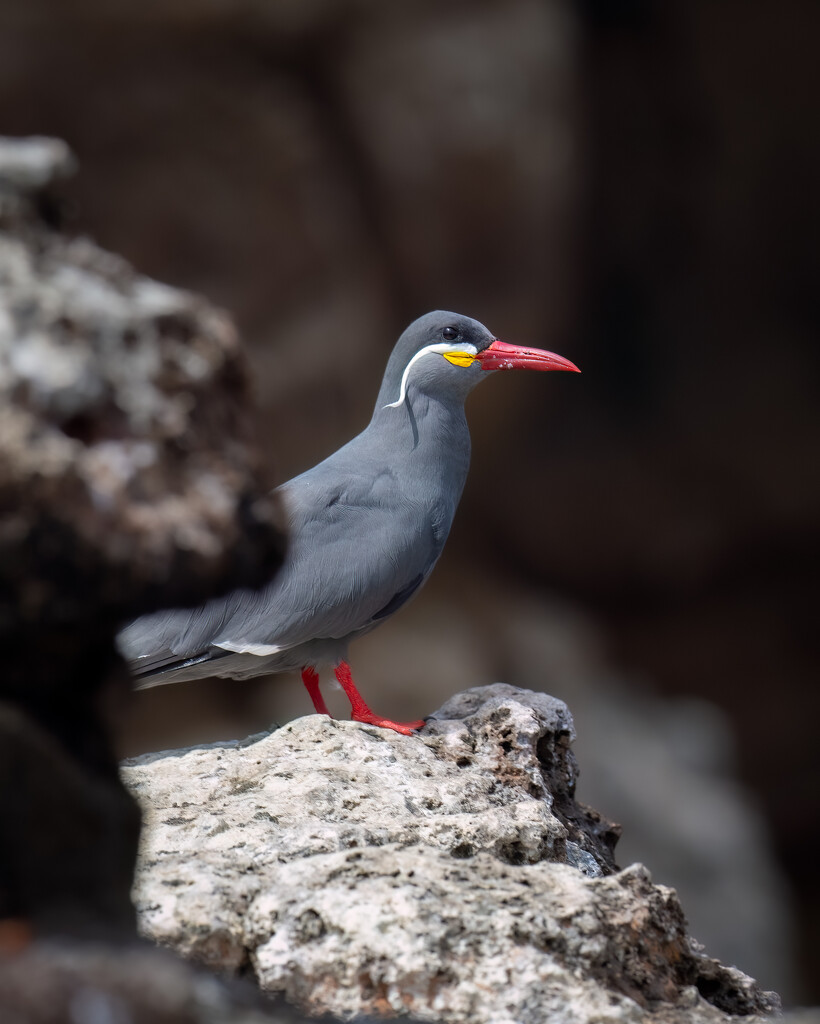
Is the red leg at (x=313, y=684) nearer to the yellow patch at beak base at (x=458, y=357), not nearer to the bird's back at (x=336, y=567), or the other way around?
the bird's back at (x=336, y=567)

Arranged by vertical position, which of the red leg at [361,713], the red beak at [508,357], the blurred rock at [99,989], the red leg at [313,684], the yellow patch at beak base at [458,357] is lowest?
the red leg at [313,684]

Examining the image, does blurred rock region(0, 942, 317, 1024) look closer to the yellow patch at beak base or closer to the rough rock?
the rough rock

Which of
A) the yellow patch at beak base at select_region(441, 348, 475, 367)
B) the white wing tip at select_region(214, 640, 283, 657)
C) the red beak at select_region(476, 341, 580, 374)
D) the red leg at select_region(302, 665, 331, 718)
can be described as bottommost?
the red leg at select_region(302, 665, 331, 718)

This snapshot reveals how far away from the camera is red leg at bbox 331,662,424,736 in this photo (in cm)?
348

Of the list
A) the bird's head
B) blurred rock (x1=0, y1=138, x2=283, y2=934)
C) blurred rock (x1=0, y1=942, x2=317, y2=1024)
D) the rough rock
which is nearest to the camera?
blurred rock (x1=0, y1=942, x2=317, y2=1024)

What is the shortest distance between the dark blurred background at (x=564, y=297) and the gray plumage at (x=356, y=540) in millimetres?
4760

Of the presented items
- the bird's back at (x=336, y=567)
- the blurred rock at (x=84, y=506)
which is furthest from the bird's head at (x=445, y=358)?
the blurred rock at (x=84, y=506)

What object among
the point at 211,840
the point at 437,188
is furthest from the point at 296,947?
the point at 437,188

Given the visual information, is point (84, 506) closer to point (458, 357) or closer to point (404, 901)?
point (404, 901)

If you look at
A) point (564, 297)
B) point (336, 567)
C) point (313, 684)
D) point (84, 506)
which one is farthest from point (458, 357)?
point (564, 297)

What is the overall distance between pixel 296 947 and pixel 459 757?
3.84 ft

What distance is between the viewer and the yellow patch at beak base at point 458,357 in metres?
4.55

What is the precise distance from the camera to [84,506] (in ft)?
4.73

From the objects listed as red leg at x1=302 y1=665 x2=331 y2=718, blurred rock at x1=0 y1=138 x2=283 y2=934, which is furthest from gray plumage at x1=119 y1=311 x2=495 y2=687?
blurred rock at x1=0 y1=138 x2=283 y2=934
